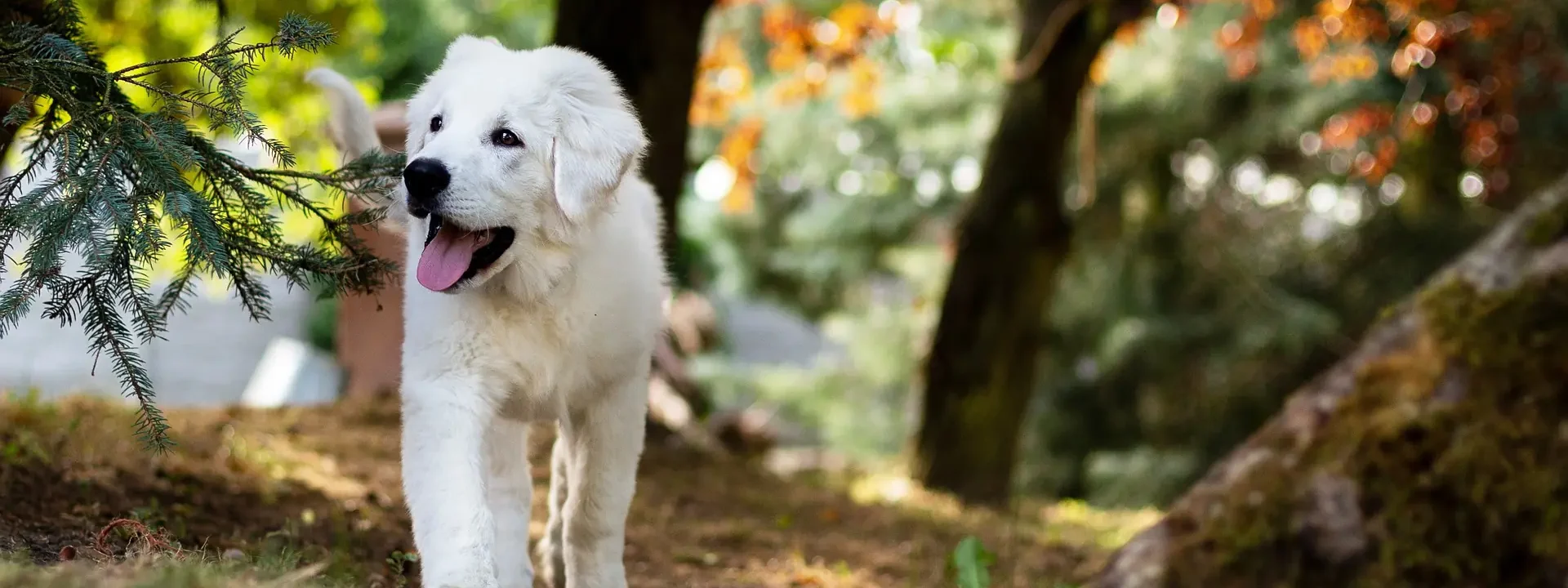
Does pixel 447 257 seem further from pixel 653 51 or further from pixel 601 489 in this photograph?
pixel 653 51

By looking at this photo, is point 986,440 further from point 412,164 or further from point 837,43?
point 412,164

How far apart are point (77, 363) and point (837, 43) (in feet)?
37.9

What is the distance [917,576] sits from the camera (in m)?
5.03

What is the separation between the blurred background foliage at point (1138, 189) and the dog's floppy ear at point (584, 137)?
7399 mm

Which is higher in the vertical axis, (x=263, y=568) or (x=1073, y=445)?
(x=1073, y=445)

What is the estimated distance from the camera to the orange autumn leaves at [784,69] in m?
10.5

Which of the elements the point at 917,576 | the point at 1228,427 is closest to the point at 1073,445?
the point at 1228,427

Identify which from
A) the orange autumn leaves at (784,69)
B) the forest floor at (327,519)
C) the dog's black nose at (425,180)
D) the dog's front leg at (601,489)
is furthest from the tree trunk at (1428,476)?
the orange autumn leaves at (784,69)

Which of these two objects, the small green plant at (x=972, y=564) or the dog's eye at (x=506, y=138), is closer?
the dog's eye at (x=506, y=138)

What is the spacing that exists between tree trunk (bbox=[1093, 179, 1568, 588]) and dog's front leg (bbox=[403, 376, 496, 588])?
6.87 ft

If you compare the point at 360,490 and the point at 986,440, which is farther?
the point at 986,440

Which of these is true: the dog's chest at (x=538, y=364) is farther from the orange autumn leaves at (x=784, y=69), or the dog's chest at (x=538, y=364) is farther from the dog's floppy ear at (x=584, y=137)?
the orange autumn leaves at (x=784, y=69)

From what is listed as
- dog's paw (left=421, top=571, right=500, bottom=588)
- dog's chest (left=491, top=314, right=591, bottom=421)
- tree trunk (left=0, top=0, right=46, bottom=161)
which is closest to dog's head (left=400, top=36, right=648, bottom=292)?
dog's chest (left=491, top=314, right=591, bottom=421)

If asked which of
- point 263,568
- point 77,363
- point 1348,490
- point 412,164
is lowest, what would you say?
point 263,568
